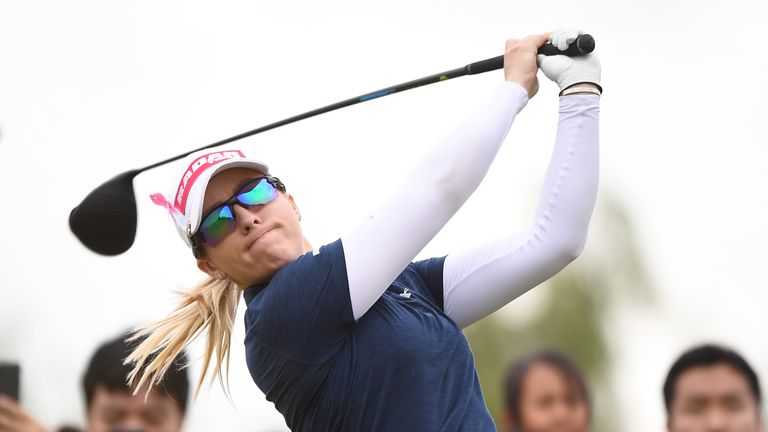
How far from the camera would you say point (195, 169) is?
4.71 meters

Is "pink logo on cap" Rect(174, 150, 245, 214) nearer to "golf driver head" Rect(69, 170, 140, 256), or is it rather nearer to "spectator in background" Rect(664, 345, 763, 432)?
"golf driver head" Rect(69, 170, 140, 256)

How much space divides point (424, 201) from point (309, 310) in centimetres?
50

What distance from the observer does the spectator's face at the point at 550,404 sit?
24.3 ft

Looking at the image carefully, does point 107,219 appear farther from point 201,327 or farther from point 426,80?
point 426,80

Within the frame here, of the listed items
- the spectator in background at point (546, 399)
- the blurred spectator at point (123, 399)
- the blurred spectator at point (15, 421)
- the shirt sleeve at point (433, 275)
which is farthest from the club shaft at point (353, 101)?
the spectator in background at point (546, 399)

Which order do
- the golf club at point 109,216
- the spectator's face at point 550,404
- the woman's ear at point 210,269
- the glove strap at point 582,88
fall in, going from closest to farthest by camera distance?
the glove strap at point 582,88 < the woman's ear at point 210,269 < the golf club at point 109,216 < the spectator's face at point 550,404

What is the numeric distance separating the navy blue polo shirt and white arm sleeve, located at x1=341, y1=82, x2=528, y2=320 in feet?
0.30

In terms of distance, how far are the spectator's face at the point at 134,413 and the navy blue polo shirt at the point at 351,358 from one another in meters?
2.19

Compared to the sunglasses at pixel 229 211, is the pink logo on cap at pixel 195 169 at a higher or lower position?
higher

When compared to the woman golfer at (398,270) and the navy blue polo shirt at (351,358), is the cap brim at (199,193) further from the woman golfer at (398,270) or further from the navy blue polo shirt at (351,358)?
the navy blue polo shirt at (351,358)

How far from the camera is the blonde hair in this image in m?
4.85

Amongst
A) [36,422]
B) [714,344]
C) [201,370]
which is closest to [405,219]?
[201,370]

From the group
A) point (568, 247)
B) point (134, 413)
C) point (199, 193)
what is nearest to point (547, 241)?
point (568, 247)

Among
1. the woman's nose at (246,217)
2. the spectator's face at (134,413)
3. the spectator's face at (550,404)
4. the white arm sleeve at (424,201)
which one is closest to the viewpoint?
the white arm sleeve at (424,201)
